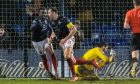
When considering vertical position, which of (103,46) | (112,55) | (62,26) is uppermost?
(62,26)

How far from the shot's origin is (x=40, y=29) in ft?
50.6

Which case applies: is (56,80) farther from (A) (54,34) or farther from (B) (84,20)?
(B) (84,20)

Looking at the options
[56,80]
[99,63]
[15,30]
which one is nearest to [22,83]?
[56,80]

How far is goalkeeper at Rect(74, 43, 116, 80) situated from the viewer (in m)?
15.0

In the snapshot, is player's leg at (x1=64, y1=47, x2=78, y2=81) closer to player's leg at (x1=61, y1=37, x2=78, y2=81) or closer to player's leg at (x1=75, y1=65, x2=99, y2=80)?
player's leg at (x1=61, y1=37, x2=78, y2=81)

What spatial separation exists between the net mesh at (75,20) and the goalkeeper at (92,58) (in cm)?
133

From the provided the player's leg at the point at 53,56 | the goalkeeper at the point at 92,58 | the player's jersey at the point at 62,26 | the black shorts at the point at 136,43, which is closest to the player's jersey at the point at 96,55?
the goalkeeper at the point at 92,58

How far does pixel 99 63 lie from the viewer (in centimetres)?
1536

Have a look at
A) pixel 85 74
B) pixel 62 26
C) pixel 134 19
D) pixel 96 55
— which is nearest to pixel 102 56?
pixel 96 55

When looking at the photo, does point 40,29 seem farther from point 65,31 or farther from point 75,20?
point 75,20

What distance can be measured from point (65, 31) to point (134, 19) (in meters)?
1.85

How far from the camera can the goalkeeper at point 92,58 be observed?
15039 millimetres

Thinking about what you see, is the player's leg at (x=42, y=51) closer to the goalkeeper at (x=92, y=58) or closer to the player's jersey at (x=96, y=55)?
the goalkeeper at (x=92, y=58)

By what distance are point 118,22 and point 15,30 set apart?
3.01 m
